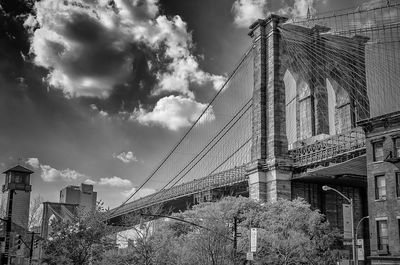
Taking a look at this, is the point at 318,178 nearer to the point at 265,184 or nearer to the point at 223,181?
the point at 265,184

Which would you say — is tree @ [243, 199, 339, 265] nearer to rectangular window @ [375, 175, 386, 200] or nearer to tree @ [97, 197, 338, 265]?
tree @ [97, 197, 338, 265]

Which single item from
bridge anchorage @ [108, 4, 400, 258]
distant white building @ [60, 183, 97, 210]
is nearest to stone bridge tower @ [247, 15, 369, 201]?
bridge anchorage @ [108, 4, 400, 258]

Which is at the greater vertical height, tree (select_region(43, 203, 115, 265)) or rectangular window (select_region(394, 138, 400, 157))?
rectangular window (select_region(394, 138, 400, 157))

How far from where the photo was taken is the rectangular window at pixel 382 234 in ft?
151

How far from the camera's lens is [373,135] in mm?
49281

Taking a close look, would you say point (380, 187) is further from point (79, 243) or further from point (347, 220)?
point (79, 243)

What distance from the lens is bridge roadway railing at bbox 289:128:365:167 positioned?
5672 cm

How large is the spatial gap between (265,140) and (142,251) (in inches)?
904

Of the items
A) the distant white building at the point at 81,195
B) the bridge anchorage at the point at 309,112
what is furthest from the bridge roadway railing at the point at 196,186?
the distant white building at the point at 81,195

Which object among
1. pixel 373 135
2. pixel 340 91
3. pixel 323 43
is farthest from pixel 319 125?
pixel 373 135

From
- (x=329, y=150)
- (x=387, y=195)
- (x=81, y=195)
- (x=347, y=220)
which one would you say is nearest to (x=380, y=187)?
(x=387, y=195)

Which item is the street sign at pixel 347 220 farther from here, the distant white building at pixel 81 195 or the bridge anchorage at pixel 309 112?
the distant white building at pixel 81 195

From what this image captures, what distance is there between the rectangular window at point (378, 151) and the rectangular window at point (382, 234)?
17.6 ft

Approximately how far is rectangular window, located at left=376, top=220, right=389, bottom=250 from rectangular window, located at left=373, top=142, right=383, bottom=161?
211 inches
